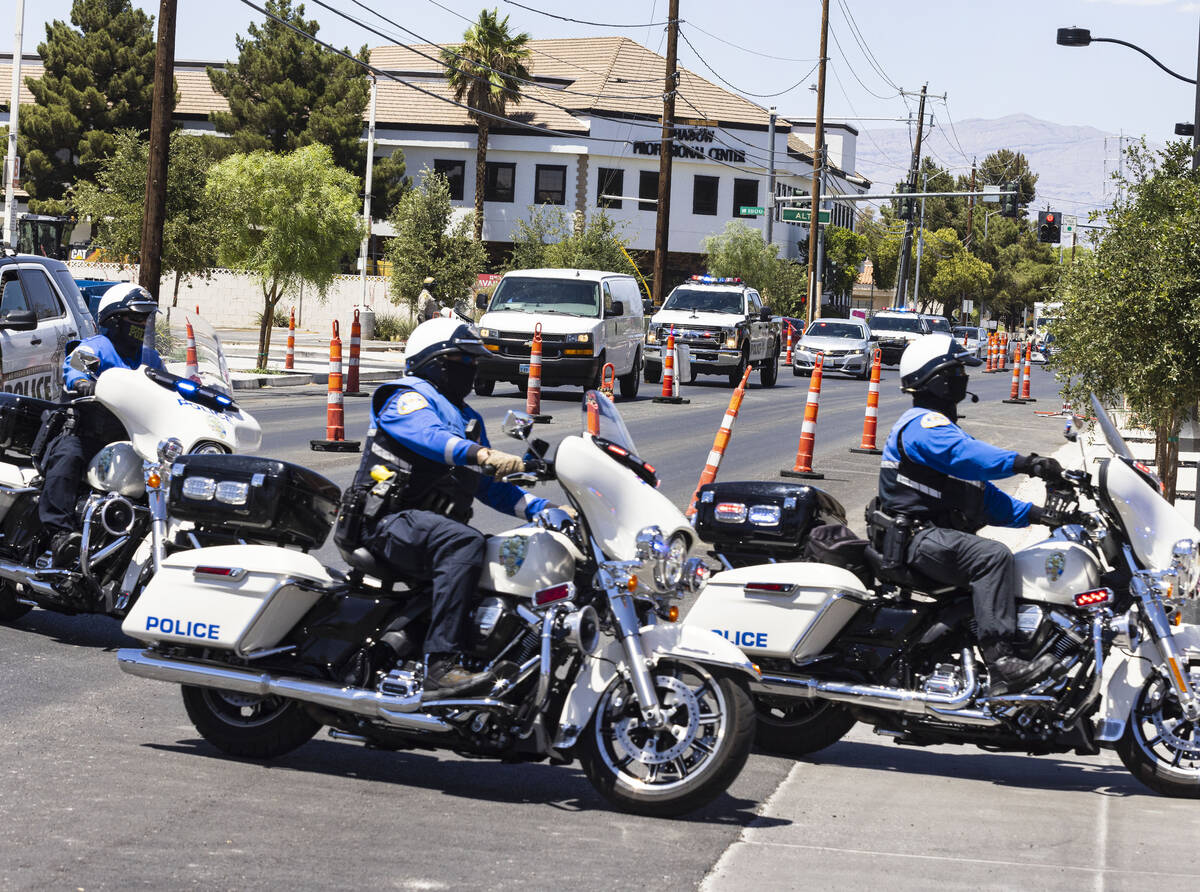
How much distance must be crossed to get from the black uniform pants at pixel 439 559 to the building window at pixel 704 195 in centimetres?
6877

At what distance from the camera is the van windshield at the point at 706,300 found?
114 ft

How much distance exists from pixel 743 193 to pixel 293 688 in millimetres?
70491

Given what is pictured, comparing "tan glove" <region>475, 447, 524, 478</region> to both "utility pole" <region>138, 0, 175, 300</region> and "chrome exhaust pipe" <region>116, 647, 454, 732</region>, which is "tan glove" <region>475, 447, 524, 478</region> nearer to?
"chrome exhaust pipe" <region>116, 647, 454, 732</region>

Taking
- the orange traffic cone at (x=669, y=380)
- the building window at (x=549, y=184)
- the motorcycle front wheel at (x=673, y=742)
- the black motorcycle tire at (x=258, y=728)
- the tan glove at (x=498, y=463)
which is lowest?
the black motorcycle tire at (x=258, y=728)

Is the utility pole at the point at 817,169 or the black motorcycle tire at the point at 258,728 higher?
the utility pole at the point at 817,169

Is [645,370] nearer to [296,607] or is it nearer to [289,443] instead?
[289,443]

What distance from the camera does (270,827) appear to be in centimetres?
545

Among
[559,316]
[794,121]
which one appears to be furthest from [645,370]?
[794,121]

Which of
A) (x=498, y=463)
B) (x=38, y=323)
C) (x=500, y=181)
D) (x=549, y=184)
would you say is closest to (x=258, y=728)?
(x=498, y=463)

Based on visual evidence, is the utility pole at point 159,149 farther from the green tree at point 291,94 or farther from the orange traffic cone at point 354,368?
the green tree at point 291,94

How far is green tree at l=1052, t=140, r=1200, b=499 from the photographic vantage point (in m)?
14.9

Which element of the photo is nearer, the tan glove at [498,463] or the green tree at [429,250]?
the tan glove at [498,463]

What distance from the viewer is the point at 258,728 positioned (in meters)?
6.39

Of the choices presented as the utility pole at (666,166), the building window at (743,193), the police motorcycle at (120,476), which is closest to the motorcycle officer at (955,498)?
the police motorcycle at (120,476)
